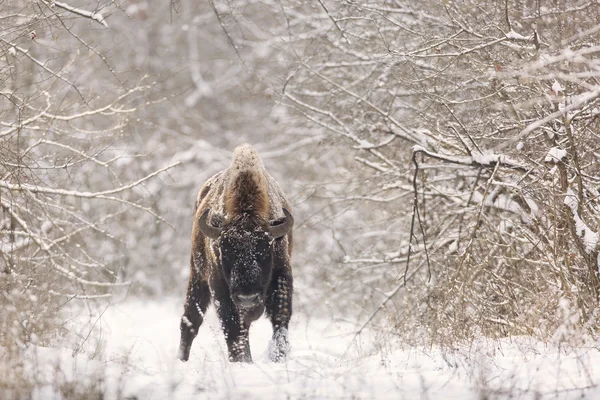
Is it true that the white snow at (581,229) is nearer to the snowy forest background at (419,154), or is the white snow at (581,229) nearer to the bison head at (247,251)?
the snowy forest background at (419,154)

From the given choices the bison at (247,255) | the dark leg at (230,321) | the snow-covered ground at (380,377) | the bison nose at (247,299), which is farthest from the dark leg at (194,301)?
the snow-covered ground at (380,377)

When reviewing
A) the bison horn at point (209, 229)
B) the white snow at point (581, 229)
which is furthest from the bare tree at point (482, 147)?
the bison horn at point (209, 229)

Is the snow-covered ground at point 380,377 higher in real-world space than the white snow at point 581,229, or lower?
lower

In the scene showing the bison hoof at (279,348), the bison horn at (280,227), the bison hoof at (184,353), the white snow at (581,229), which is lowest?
the bison hoof at (279,348)

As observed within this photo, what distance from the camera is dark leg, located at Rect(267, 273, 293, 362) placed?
6871 mm

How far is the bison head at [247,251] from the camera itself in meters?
6.71

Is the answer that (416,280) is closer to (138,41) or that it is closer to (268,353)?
(268,353)

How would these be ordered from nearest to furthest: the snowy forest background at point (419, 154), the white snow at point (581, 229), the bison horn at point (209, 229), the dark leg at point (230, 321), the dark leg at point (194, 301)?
the snowy forest background at point (419, 154) → the white snow at point (581, 229) → the dark leg at point (230, 321) → the bison horn at point (209, 229) → the dark leg at point (194, 301)

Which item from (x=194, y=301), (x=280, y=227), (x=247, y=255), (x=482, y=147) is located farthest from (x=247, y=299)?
(x=482, y=147)

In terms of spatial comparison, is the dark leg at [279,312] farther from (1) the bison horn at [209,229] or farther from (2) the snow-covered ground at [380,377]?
(2) the snow-covered ground at [380,377]

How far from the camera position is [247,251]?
6961mm

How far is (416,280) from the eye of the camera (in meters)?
10.3

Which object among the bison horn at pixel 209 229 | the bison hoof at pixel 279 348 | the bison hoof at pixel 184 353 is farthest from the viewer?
the bison hoof at pixel 184 353

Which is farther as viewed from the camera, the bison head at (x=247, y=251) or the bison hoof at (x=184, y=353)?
the bison hoof at (x=184, y=353)
